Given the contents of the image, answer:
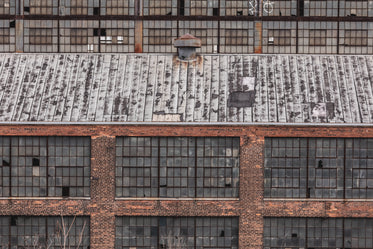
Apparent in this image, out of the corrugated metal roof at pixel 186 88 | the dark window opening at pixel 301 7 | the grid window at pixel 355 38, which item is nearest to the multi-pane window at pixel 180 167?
the corrugated metal roof at pixel 186 88

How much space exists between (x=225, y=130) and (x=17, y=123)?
1071 cm

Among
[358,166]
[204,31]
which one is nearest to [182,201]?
[358,166]

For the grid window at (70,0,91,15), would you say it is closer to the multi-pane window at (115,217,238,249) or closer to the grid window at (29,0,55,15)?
the grid window at (29,0,55,15)

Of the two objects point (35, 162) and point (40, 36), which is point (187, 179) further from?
point (40, 36)

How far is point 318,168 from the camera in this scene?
2852cm

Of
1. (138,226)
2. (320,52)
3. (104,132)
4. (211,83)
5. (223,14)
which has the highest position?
(223,14)

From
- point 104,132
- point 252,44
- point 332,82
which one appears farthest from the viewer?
point 252,44

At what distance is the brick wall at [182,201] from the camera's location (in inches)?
1117

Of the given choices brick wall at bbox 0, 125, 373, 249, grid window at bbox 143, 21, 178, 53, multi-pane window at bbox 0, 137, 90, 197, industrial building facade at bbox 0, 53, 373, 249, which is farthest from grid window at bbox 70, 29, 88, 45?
multi-pane window at bbox 0, 137, 90, 197

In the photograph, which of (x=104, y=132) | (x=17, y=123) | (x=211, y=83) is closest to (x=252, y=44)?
(x=211, y=83)

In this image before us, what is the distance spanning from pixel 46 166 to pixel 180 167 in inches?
273

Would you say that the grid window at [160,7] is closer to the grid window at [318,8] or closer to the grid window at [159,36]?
the grid window at [159,36]

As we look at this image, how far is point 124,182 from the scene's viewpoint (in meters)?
28.6

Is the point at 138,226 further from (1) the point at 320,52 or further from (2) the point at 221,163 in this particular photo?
(1) the point at 320,52
